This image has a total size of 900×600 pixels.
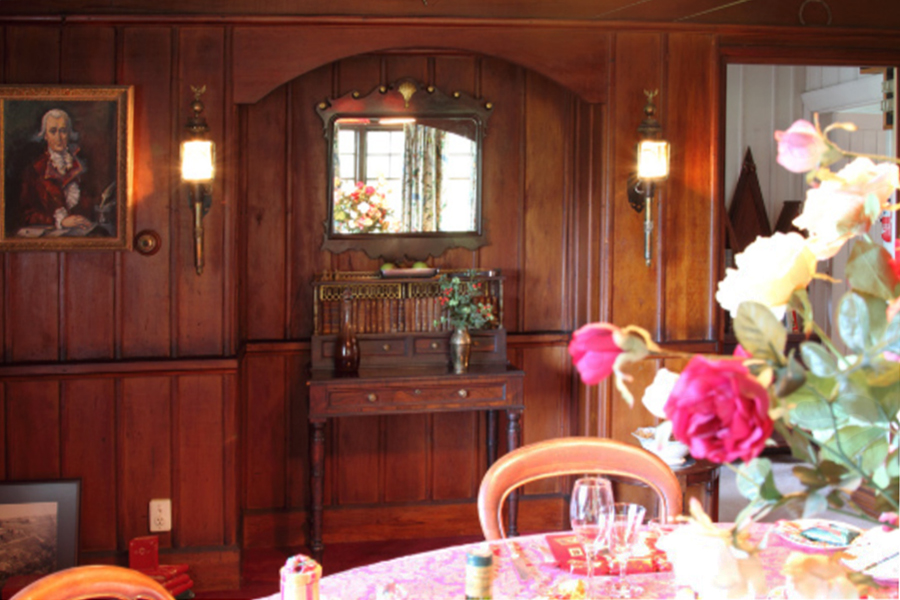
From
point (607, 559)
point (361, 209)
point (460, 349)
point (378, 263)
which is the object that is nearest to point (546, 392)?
point (460, 349)

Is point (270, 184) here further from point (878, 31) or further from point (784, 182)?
point (784, 182)

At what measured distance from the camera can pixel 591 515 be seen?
1.90 meters

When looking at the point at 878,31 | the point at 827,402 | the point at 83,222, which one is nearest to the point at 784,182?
the point at 878,31

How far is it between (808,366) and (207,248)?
11.6 ft

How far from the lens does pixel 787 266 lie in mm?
990

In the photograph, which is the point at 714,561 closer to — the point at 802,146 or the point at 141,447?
the point at 802,146

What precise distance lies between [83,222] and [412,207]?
1522 mm

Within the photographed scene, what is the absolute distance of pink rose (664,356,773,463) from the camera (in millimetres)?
800

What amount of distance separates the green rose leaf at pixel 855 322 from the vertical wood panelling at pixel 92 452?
368 centimetres

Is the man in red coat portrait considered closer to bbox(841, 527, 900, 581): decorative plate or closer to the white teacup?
the white teacup

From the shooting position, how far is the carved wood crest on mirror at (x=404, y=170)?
471cm

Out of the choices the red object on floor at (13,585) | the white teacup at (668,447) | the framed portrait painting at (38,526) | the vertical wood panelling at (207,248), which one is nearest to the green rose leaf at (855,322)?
the white teacup at (668,447)

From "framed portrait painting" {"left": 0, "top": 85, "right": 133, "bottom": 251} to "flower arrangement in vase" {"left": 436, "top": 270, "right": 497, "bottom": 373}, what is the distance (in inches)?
58.3

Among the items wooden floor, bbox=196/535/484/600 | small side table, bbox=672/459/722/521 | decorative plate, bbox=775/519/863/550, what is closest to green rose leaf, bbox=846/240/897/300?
decorative plate, bbox=775/519/863/550
